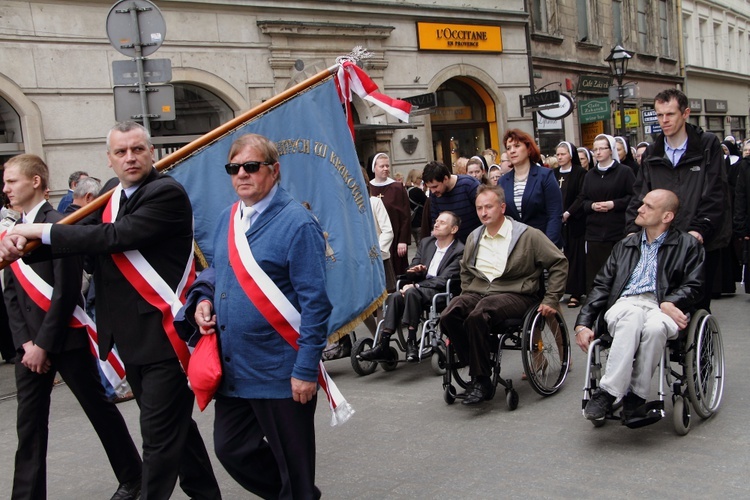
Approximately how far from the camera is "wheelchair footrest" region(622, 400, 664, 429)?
16.4ft

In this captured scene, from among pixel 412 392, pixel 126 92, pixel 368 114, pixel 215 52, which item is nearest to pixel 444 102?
pixel 368 114

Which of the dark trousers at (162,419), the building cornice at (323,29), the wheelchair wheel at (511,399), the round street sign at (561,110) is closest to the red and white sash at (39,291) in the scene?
the dark trousers at (162,419)

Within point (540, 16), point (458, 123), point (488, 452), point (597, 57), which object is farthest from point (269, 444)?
point (597, 57)

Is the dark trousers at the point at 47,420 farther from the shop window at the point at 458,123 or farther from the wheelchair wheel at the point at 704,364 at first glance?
the shop window at the point at 458,123

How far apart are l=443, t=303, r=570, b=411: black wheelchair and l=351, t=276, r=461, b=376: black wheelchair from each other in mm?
648

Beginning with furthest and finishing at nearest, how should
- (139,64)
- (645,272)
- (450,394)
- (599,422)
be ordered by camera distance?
(139,64) < (450,394) < (645,272) < (599,422)

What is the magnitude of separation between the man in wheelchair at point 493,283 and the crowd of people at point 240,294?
0.01 m

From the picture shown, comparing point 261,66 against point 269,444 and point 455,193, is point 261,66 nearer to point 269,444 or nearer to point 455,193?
point 455,193

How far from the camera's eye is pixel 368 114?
62.0ft

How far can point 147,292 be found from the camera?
3.98 m

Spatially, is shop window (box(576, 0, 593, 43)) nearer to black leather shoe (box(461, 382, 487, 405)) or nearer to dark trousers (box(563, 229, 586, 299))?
dark trousers (box(563, 229, 586, 299))

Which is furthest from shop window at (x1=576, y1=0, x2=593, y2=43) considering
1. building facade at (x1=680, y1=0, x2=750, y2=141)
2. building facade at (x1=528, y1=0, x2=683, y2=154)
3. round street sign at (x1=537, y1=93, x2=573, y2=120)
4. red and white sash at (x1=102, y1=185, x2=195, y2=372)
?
red and white sash at (x1=102, y1=185, x2=195, y2=372)

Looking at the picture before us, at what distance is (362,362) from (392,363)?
0.90 ft

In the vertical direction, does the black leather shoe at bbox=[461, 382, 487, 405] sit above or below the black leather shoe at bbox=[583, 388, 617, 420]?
below
